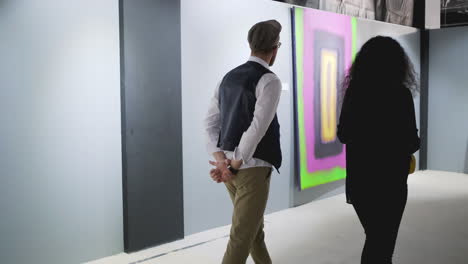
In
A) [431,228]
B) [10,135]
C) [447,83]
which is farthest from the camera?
[447,83]

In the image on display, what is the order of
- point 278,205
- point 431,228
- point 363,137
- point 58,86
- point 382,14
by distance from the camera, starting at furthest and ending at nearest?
point 382,14 → point 278,205 → point 431,228 → point 58,86 → point 363,137

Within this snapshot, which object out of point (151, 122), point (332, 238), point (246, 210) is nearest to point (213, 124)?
point (246, 210)

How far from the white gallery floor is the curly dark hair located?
1471 mm

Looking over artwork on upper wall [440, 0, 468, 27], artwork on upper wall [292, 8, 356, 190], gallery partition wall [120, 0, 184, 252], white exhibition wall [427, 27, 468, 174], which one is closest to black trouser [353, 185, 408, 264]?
gallery partition wall [120, 0, 184, 252]

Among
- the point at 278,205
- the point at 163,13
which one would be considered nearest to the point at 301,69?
the point at 278,205

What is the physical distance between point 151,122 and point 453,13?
16.4ft

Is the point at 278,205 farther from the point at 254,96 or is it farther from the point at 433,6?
the point at 433,6

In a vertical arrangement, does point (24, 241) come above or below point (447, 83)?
below

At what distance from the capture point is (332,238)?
137 inches

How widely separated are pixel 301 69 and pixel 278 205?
4.37ft

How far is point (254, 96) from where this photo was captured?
1.97 meters

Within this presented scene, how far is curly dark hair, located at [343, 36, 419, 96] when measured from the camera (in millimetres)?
1901

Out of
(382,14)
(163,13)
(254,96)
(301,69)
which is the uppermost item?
Result: (382,14)

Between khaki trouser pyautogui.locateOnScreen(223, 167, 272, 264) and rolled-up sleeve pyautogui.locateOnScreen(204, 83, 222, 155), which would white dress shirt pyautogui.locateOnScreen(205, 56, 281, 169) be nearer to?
khaki trouser pyautogui.locateOnScreen(223, 167, 272, 264)
